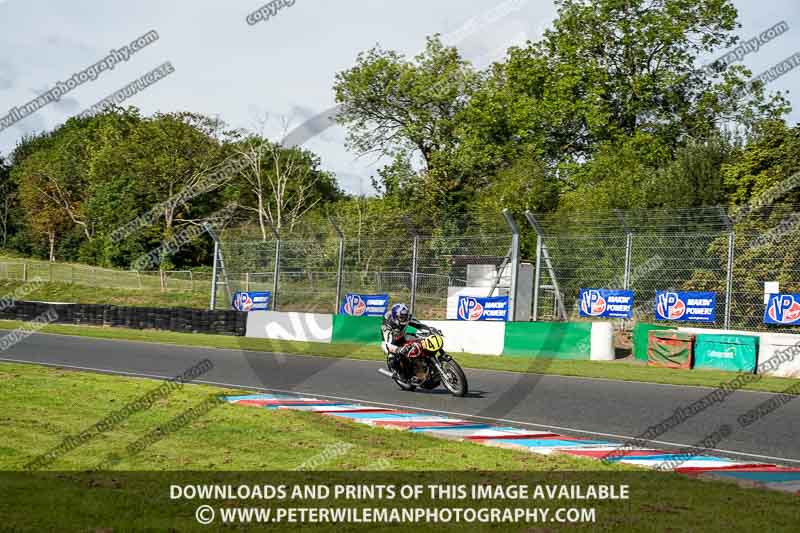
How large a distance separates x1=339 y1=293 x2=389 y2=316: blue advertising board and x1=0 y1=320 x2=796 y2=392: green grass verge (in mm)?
2689

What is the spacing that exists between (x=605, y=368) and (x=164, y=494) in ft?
48.1

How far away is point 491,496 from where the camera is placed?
636cm

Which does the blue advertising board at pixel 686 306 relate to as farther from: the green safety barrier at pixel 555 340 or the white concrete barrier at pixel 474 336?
the white concrete barrier at pixel 474 336

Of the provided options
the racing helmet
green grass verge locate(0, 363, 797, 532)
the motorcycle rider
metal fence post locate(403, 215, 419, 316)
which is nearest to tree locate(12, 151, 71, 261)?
metal fence post locate(403, 215, 419, 316)

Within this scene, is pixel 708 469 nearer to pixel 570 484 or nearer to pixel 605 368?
pixel 570 484

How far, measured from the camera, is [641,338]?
72.5 feet

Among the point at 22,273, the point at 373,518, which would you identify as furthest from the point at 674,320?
the point at 22,273

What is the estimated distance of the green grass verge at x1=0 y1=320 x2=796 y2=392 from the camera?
17.6 meters

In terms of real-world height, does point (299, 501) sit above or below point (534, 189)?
below

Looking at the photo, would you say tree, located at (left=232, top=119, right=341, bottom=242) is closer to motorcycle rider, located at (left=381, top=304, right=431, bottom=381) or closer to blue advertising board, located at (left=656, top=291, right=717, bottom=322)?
blue advertising board, located at (left=656, top=291, right=717, bottom=322)

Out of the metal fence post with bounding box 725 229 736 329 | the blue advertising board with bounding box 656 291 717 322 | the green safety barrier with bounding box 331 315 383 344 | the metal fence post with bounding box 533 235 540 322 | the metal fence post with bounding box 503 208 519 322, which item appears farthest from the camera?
the green safety barrier with bounding box 331 315 383 344

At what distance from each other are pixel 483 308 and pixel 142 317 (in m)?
11.7

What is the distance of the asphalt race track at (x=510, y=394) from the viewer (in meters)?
10.7

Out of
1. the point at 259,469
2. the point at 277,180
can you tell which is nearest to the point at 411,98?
the point at 277,180
